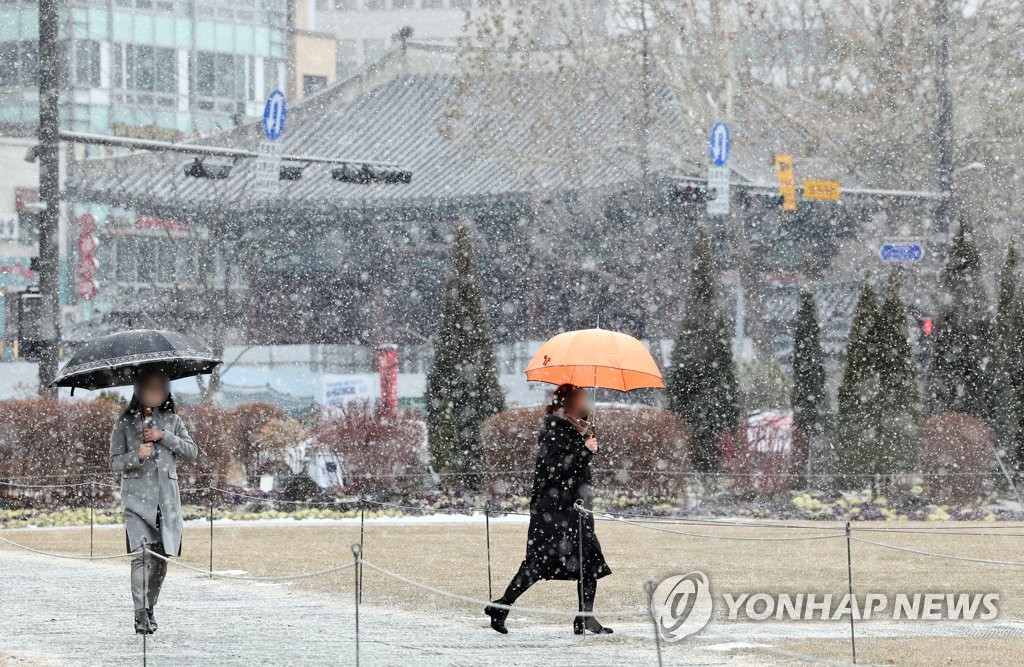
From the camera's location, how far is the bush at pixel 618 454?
65.2 feet

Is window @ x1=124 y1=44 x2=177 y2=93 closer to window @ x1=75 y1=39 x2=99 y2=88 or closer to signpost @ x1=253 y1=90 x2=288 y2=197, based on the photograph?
window @ x1=75 y1=39 x2=99 y2=88

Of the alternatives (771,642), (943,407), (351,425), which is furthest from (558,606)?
(943,407)

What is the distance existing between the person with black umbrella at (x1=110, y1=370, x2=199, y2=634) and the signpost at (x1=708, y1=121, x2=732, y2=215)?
19003mm

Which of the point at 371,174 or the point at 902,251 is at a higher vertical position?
the point at 371,174

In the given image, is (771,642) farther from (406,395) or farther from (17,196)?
(17,196)

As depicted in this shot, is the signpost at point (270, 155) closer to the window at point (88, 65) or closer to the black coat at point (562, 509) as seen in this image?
the black coat at point (562, 509)

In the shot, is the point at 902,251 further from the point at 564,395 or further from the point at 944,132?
the point at 564,395

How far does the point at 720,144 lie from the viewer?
89.3ft

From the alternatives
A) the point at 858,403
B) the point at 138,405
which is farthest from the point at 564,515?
the point at 858,403

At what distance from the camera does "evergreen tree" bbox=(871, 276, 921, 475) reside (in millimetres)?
20094

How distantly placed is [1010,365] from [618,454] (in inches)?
224

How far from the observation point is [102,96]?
49.0 metres

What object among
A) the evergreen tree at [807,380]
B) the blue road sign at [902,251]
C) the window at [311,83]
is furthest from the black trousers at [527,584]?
the window at [311,83]

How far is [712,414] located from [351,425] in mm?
4852
